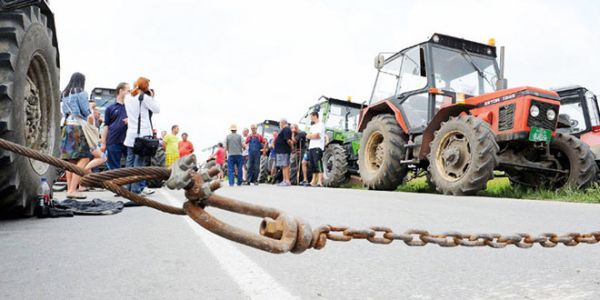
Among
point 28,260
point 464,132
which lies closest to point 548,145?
point 464,132

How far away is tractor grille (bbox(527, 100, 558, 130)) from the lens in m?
6.59

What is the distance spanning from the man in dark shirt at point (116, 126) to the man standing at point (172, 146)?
549 cm

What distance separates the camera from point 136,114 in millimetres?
5898

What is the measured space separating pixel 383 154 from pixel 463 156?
2149 millimetres

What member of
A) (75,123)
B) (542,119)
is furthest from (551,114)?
(75,123)

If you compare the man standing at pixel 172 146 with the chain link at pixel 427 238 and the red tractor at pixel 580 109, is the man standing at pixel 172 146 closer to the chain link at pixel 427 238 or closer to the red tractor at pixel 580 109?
the red tractor at pixel 580 109

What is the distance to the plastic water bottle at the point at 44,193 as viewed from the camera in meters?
3.77

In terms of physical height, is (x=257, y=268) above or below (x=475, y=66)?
below

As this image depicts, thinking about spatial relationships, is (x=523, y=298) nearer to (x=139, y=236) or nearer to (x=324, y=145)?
(x=139, y=236)

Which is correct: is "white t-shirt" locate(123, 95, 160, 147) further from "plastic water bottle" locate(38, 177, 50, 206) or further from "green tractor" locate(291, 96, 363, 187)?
"green tractor" locate(291, 96, 363, 187)

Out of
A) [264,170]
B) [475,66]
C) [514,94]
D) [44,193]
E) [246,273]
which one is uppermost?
[475,66]

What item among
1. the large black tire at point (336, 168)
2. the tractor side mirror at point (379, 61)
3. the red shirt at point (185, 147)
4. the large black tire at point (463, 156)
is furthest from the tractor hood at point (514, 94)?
the red shirt at point (185, 147)

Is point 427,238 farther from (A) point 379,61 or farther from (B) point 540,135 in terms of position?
(A) point 379,61

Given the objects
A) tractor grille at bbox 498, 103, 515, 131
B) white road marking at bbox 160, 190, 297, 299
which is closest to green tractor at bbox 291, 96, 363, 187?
tractor grille at bbox 498, 103, 515, 131
